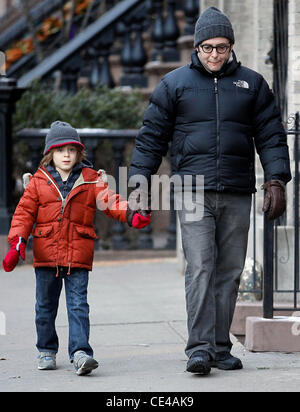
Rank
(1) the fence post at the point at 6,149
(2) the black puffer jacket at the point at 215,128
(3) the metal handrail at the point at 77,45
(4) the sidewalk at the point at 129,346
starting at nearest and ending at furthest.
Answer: (4) the sidewalk at the point at 129,346
(2) the black puffer jacket at the point at 215,128
(1) the fence post at the point at 6,149
(3) the metal handrail at the point at 77,45

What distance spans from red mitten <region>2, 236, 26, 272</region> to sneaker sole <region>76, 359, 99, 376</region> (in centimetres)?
65

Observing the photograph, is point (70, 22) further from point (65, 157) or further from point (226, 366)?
point (226, 366)

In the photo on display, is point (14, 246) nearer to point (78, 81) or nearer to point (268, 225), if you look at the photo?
point (268, 225)

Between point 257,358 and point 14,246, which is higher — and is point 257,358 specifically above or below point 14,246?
below

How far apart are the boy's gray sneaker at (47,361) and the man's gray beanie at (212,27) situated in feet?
6.34

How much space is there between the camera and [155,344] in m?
7.14

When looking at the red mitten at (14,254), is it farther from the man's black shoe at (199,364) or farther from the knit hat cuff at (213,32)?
the knit hat cuff at (213,32)

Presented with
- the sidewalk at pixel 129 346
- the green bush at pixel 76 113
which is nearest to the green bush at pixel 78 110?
the green bush at pixel 76 113

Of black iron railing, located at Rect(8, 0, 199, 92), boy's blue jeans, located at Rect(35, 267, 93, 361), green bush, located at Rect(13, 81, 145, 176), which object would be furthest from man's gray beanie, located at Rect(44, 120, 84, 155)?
black iron railing, located at Rect(8, 0, 199, 92)

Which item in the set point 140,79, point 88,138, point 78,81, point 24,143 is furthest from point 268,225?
point 78,81

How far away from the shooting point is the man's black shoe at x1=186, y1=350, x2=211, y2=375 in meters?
5.99

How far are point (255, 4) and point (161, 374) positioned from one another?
13.0ft

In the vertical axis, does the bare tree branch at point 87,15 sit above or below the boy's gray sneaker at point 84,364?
above

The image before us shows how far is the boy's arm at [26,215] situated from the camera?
620 cm
